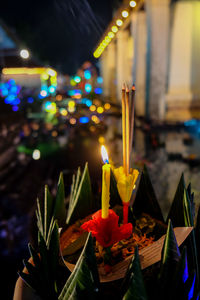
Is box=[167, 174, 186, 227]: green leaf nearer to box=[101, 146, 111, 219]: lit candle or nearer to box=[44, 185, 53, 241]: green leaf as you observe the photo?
box=[101, 146, 111, 219]: lit candle

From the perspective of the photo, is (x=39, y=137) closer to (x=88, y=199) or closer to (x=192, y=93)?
(x=192, y=93)

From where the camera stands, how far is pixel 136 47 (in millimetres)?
9609

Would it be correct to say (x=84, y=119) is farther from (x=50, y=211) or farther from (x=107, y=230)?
(x=107, y=230)

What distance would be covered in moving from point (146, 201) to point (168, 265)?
2.72 feet

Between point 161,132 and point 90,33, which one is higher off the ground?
point 90,33

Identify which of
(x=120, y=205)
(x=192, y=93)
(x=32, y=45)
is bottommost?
(x=120, y=205)

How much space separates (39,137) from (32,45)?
17.4m

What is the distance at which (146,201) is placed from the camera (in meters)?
1.90

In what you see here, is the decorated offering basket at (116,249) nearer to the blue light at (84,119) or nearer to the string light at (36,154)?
the string light at (36,154)

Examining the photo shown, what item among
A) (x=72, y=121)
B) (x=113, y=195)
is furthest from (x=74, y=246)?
(x=72, y=121)

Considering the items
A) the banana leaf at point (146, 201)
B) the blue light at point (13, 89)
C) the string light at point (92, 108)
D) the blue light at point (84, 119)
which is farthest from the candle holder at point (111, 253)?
the blue light at point (13, 89)

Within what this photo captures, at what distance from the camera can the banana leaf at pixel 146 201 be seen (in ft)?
6.10

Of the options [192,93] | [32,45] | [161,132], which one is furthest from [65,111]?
[32,45]

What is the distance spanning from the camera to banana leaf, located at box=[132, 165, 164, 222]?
1.86 metres
